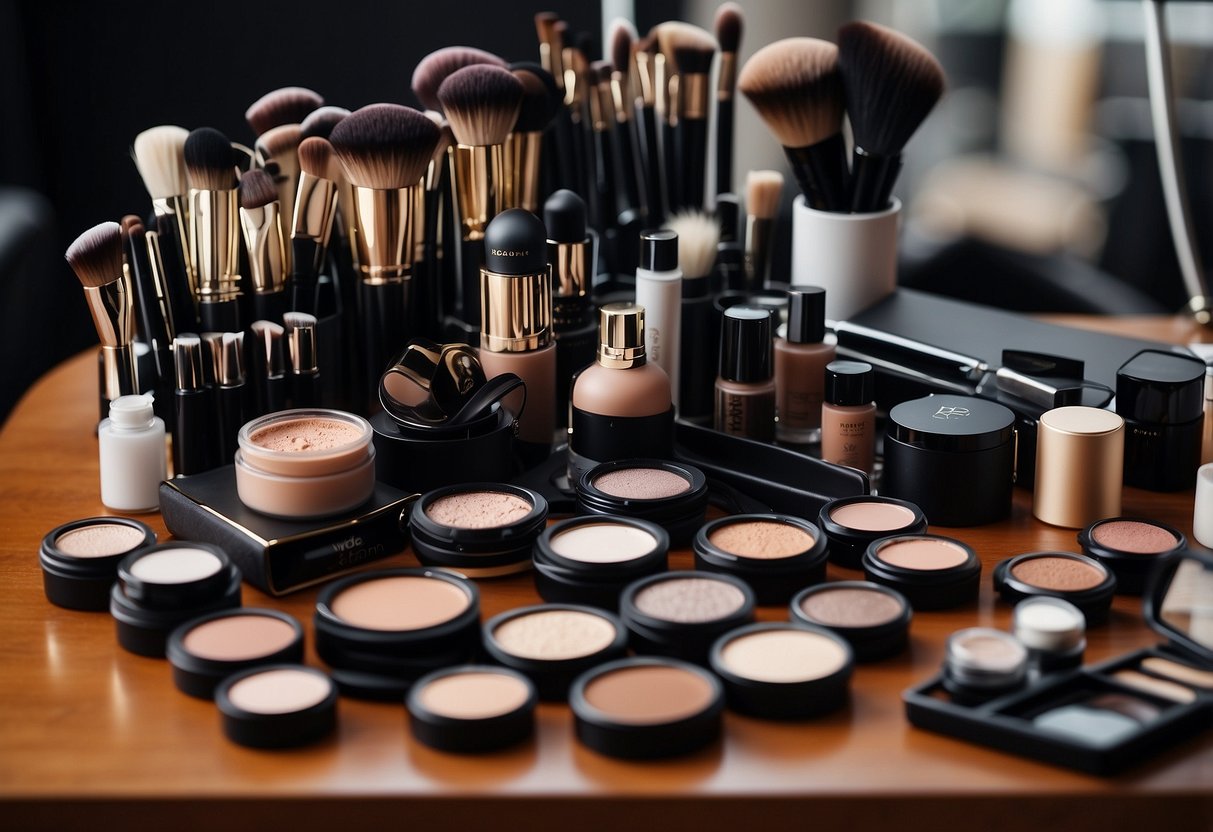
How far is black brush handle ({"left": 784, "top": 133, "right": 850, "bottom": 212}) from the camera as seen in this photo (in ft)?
4.18

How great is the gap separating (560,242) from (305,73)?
90cm

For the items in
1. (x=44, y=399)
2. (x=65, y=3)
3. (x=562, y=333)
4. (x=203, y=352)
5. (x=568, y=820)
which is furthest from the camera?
(x=65, y=3)

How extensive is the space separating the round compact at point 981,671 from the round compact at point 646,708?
0.14m

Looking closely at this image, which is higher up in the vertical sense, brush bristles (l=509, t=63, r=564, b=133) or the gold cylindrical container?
brush bristles (l=509, t=63, r=564, b=133)

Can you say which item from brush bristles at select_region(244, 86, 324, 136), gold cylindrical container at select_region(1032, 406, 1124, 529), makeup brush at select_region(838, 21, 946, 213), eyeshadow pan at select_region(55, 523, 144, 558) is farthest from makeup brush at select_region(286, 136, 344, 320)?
gold cylindrical container at select_region(1032, 406, 1124, 529)

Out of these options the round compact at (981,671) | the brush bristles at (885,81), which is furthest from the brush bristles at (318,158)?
the round compact at (981,671)

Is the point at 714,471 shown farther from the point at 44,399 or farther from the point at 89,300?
the point at 44,399

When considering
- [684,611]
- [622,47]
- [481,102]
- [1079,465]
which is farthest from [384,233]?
[1079,465]

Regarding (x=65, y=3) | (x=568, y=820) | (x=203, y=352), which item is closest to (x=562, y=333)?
(x=203, y=352)

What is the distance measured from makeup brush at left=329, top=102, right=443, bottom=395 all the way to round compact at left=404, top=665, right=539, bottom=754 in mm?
454

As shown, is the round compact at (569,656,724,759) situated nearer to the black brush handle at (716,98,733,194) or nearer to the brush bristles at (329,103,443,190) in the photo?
the brush bristles at (329,103,443,190)

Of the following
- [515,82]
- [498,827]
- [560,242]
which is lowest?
[498,827]

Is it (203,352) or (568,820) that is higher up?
(203,352)

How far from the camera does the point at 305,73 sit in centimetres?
196
